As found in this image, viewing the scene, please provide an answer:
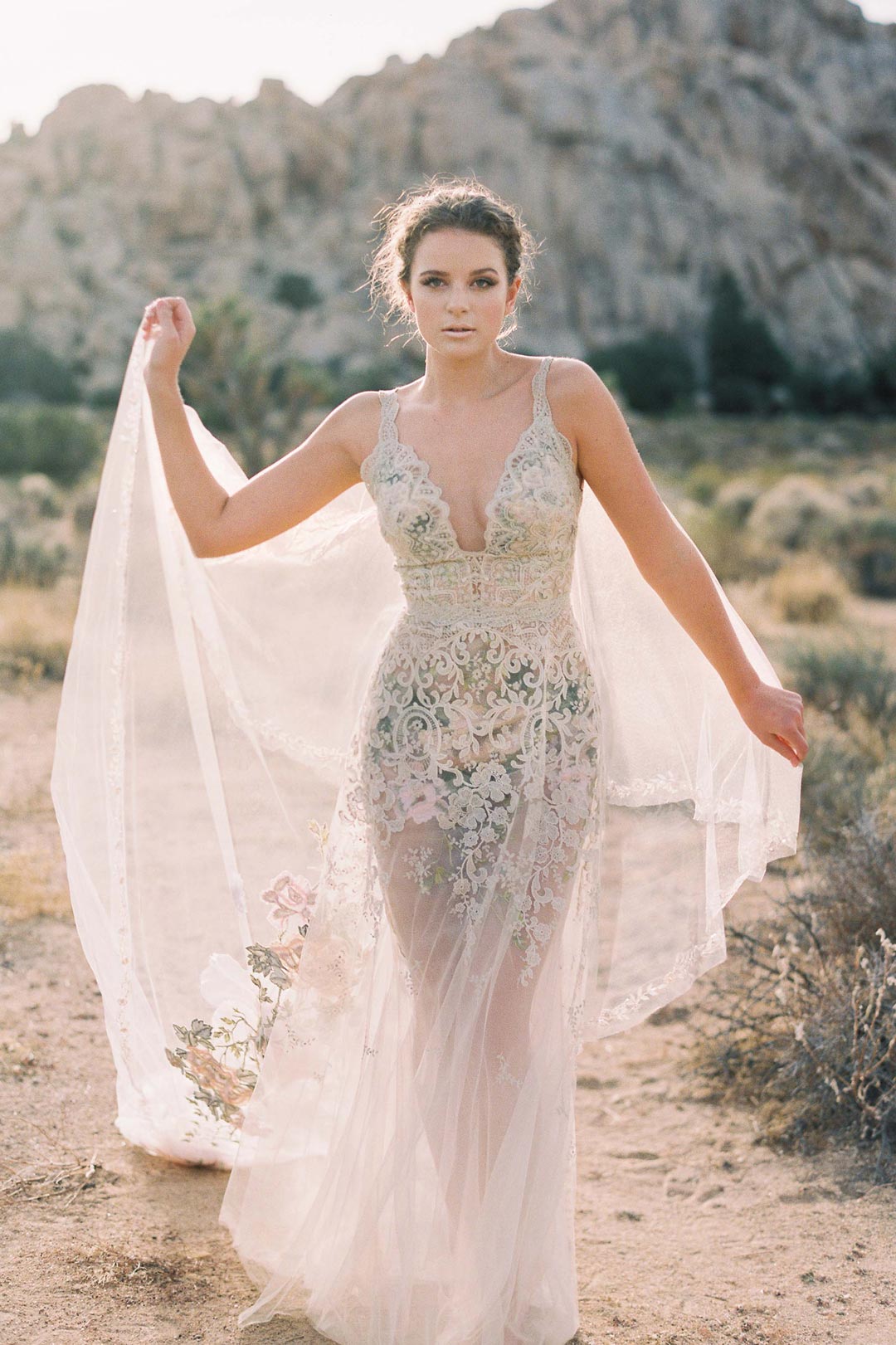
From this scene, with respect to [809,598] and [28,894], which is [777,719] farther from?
[809,598]

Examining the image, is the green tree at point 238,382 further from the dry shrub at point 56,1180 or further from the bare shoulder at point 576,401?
the bare shoulder at point 576,401

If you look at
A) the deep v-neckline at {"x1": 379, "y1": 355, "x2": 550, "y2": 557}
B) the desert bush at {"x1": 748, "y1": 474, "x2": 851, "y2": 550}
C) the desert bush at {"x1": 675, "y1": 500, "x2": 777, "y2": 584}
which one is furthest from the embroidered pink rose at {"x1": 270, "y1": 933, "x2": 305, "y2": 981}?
the desert bush at {"x1": 748, "y1": 474, "x2": 851, "y2": 550}

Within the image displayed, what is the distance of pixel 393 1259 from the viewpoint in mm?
2518

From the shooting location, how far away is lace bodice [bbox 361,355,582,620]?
8.18 feet

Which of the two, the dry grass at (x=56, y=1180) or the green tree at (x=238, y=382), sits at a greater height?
the green tree at (x=238, y=382)

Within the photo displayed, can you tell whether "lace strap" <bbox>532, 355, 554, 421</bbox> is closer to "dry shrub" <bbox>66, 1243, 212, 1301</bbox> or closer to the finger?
the finger

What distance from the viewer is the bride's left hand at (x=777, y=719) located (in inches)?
104

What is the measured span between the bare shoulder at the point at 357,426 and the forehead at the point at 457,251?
33cm

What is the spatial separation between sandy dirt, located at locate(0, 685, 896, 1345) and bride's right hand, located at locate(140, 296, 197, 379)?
199 centimetres

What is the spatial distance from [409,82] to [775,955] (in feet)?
203

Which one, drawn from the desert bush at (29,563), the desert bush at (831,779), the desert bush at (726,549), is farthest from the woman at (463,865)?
the desert bush at (726,549)

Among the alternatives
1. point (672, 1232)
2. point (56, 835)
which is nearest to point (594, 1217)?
point (672, 1232)

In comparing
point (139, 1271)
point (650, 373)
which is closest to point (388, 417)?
point (139, 1271)

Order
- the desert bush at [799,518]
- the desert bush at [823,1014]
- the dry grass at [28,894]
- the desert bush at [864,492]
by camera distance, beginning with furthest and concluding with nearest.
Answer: the desert bush at [864,492] < the desert bush at [799,518] < the dry grass at [28,894] < the desert bush at [823,1014]
